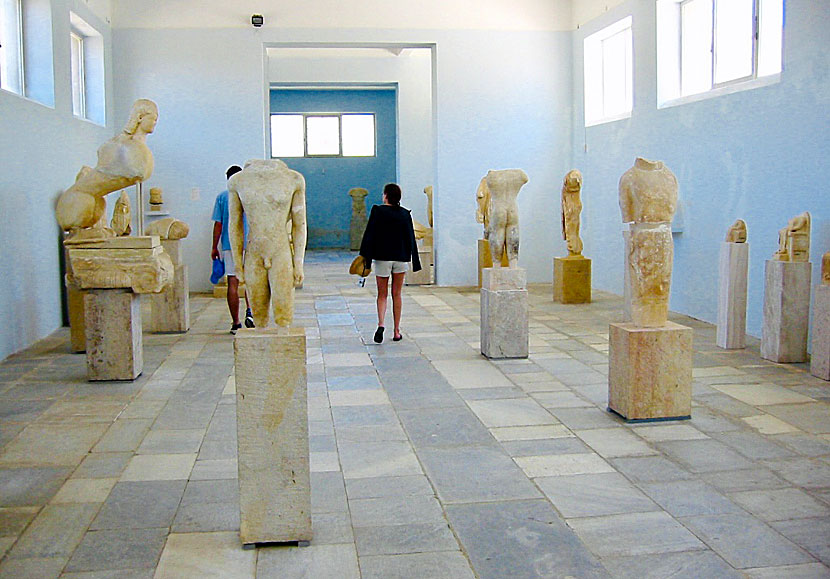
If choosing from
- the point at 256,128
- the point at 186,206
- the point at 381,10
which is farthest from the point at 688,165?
the point at 186,206

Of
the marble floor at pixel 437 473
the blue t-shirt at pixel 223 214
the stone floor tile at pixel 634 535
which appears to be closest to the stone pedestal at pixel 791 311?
the marble floor at pixel 437 473

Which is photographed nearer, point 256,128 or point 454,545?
point 454,545

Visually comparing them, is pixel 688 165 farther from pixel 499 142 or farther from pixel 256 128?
pixel 256 128

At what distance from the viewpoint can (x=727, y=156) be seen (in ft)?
30.5

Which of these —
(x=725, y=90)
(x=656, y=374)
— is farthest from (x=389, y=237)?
(x=725, y=90)

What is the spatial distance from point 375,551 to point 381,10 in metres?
10.7

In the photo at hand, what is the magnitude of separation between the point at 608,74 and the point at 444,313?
4.90 metres

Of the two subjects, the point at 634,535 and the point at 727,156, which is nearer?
the point at 634,535

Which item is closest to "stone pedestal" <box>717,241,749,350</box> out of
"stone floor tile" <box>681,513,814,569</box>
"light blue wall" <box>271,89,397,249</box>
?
"stone floor tile" <box>681,513,814,569</box>

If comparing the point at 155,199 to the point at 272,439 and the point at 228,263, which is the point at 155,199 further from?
the point at 272,439

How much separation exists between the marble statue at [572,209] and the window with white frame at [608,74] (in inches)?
55.0

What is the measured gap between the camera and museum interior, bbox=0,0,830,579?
3.82m

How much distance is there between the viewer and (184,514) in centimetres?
416

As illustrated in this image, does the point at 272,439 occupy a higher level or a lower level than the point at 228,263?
lower
